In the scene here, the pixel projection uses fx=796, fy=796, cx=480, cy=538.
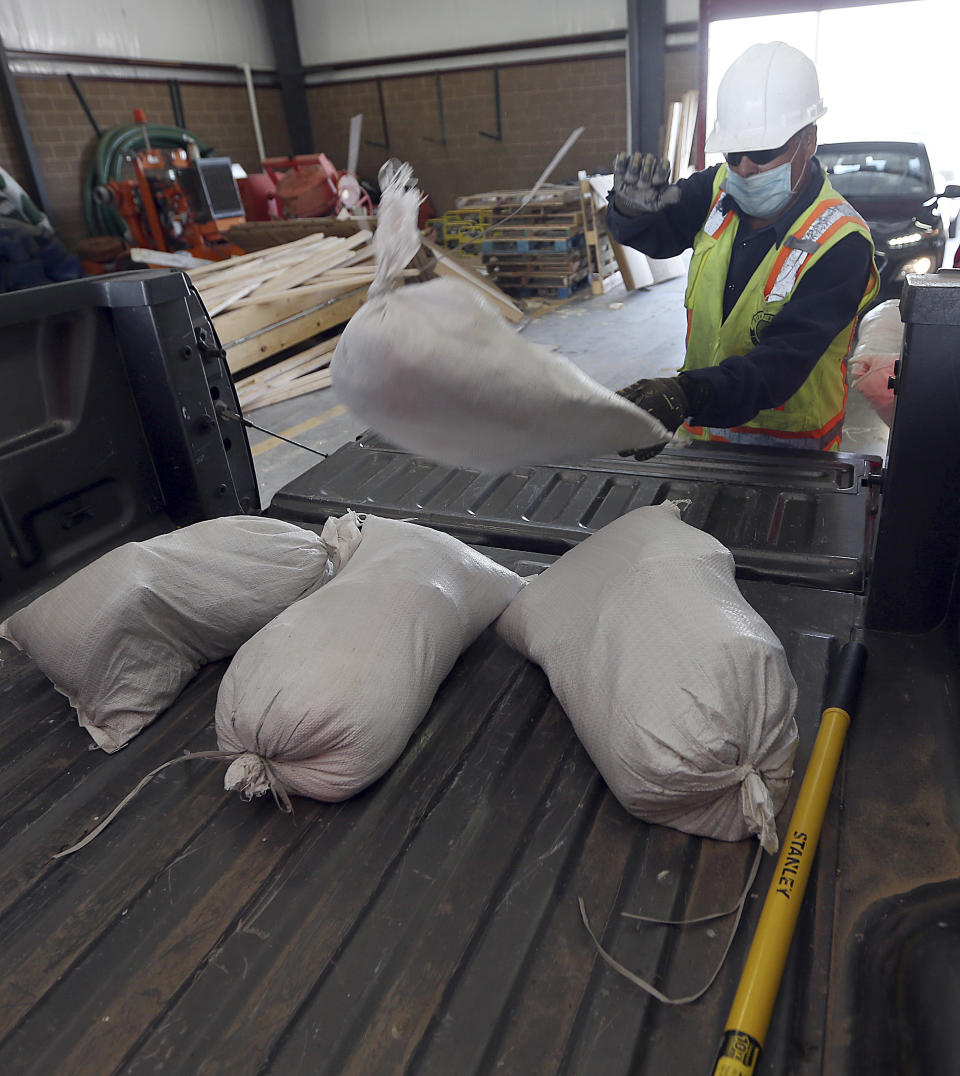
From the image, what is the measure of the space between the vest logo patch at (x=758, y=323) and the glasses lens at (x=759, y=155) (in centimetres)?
40

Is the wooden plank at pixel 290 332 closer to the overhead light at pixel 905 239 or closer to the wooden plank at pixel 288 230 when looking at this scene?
the wooden plank at pixel 288 230

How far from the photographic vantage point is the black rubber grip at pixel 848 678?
119cm

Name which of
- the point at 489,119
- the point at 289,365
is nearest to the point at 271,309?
the point at 289,365

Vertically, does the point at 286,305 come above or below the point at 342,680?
below

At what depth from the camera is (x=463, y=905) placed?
3.26 feet

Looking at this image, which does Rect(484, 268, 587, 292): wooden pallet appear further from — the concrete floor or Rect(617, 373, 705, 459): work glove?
Rect(617, 373, 705, 459): work glove

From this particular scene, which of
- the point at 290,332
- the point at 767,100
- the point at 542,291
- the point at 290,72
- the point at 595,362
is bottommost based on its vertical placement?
the point at 595,362

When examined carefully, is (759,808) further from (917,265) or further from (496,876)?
(917,265)

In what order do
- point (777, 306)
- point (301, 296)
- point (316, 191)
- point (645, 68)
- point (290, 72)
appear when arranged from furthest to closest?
point (290, 72) < point (645, 68) < point (316, 191) < point (301, 296) < point (777, 306)

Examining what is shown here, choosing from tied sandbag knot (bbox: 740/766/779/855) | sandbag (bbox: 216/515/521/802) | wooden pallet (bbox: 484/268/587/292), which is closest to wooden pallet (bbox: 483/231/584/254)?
wooden pallet (bbox: 484/268/587/292)

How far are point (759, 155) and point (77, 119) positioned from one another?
8963mm

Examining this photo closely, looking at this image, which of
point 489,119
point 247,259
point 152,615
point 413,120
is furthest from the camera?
point 413,120

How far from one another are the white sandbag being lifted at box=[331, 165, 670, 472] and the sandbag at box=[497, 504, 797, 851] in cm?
26

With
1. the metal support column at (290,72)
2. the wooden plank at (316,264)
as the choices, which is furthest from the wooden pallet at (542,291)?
the metal support column at (290,72)
